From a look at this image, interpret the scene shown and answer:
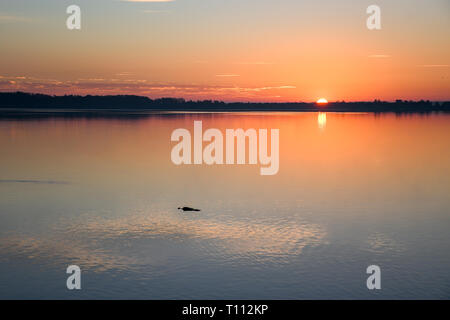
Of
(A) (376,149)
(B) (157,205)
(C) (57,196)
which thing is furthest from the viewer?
(A) (376,149)

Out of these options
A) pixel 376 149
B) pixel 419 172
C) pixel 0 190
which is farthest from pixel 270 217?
pixel 376 149

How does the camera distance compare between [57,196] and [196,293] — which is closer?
[196,293]

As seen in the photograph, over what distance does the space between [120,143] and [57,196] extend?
111ft

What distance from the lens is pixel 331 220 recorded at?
2509 cm

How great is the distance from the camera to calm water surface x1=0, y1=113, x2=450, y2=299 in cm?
1638

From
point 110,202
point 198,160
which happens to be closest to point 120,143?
point 198,160

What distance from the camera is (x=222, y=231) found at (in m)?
22.4

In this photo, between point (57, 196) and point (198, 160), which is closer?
point (57, 196)

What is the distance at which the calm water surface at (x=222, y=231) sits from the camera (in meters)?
16.4

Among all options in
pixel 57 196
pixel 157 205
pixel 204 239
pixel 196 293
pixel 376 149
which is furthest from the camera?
pixel 376 149
